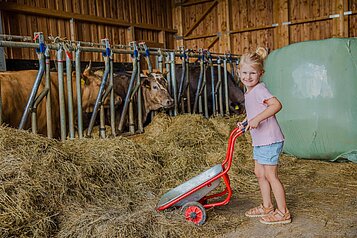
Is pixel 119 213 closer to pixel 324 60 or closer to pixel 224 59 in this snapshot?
pixel 324 60

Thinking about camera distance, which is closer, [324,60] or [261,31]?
[324,60]

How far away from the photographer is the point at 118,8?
42.1ft

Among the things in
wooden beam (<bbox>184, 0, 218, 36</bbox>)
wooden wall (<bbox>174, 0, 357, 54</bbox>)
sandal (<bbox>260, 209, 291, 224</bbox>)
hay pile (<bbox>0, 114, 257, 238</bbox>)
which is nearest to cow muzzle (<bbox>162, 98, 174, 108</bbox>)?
hay pile (<bbox>0, 114, 257, 238</bbox>)

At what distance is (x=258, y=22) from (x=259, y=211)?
1156cm

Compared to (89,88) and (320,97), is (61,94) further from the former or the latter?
(320,97)

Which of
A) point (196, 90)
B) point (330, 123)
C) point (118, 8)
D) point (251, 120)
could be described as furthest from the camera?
point (118, 8)

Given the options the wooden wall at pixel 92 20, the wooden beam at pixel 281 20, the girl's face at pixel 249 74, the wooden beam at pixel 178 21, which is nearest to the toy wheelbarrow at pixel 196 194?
the girl's face at pixel 249 74

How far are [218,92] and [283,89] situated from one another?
3.36 metres

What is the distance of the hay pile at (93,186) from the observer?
2.62 m

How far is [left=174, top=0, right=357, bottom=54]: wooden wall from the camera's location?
479 inches

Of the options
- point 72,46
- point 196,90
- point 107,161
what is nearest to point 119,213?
point 107,161

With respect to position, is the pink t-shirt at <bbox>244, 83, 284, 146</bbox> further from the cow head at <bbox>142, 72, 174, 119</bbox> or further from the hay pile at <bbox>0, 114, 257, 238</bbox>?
the cow head at <bbox>142, 72, 174, 119</bbox>

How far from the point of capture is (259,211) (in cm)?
302

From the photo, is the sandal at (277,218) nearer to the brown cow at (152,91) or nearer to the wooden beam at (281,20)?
the brown cow at (152,91)
